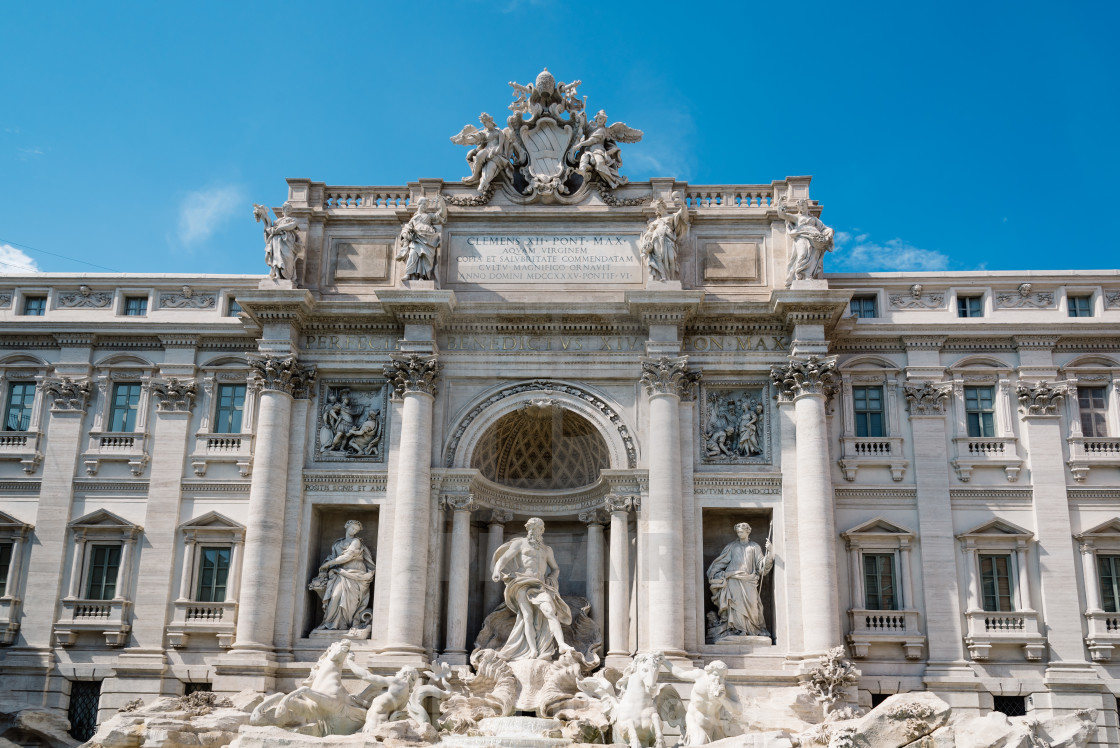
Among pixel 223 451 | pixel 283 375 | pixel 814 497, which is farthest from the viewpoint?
pixel 223 451

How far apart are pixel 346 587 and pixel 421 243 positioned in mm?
9215

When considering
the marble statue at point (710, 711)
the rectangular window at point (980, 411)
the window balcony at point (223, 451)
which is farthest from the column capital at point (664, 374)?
the window balcony at point (223, 451)

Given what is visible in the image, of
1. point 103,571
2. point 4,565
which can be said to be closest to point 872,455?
point 103,571

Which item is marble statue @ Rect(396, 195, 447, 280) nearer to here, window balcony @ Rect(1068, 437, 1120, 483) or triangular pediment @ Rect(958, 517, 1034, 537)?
triangular pediment @ Rect(958, 517, 1034, 537)

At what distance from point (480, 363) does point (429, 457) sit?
2.95 m

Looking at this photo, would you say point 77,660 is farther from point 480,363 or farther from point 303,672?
point 480,363

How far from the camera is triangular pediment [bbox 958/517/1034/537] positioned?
29.5 m

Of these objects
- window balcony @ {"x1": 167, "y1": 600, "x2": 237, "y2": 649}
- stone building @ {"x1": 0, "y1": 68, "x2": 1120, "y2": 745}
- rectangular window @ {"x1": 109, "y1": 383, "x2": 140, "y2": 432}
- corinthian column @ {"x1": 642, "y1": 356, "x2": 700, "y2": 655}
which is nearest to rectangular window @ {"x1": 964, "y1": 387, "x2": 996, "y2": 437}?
stone building @ {"x1": 0, "y1": 68, "x2": 1120, "y2": 745}

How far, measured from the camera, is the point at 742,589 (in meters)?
28.9

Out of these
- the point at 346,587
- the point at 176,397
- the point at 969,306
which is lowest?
the point at 346,587

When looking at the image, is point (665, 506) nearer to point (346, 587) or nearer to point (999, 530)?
point (346, 587)

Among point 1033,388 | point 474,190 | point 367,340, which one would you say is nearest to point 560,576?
point 367,340

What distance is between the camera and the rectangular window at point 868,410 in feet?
102

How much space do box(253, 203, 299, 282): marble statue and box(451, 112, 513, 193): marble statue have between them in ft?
16.4
